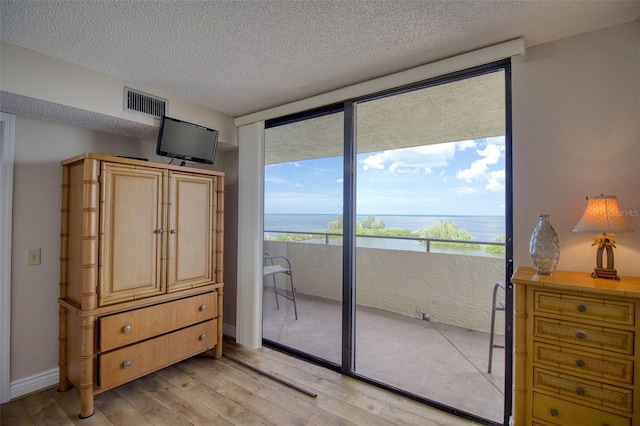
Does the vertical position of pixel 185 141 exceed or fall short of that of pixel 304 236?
it exceeds it

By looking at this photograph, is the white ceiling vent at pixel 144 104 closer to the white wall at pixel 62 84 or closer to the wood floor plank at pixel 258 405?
the white wall at pixel 62 84

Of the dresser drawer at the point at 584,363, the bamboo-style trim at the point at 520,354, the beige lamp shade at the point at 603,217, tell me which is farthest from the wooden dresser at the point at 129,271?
the beige lamp shade at the point at 603,217

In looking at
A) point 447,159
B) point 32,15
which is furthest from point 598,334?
point 32,15

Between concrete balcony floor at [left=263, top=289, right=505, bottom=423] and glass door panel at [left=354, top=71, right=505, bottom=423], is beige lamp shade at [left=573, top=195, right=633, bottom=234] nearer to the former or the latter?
glass door panel at [left=354, top=71, right=505, bottom=423]

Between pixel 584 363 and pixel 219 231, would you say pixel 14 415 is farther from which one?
pixel 584 363

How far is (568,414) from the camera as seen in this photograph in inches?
51.1

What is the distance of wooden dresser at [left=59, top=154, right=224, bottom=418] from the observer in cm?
186

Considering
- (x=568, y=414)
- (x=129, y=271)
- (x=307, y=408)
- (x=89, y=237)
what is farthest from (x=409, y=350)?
(x=89, y=237)

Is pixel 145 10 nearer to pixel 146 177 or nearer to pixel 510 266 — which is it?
pixel 146 177

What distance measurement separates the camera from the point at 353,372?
2.29 meters

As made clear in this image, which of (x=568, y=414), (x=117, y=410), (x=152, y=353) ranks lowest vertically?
(x=117, y=410)

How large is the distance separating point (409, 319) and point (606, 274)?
212 centimetres

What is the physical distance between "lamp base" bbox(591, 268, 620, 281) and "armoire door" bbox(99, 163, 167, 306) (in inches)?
107

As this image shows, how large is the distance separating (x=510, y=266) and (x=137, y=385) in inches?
108
